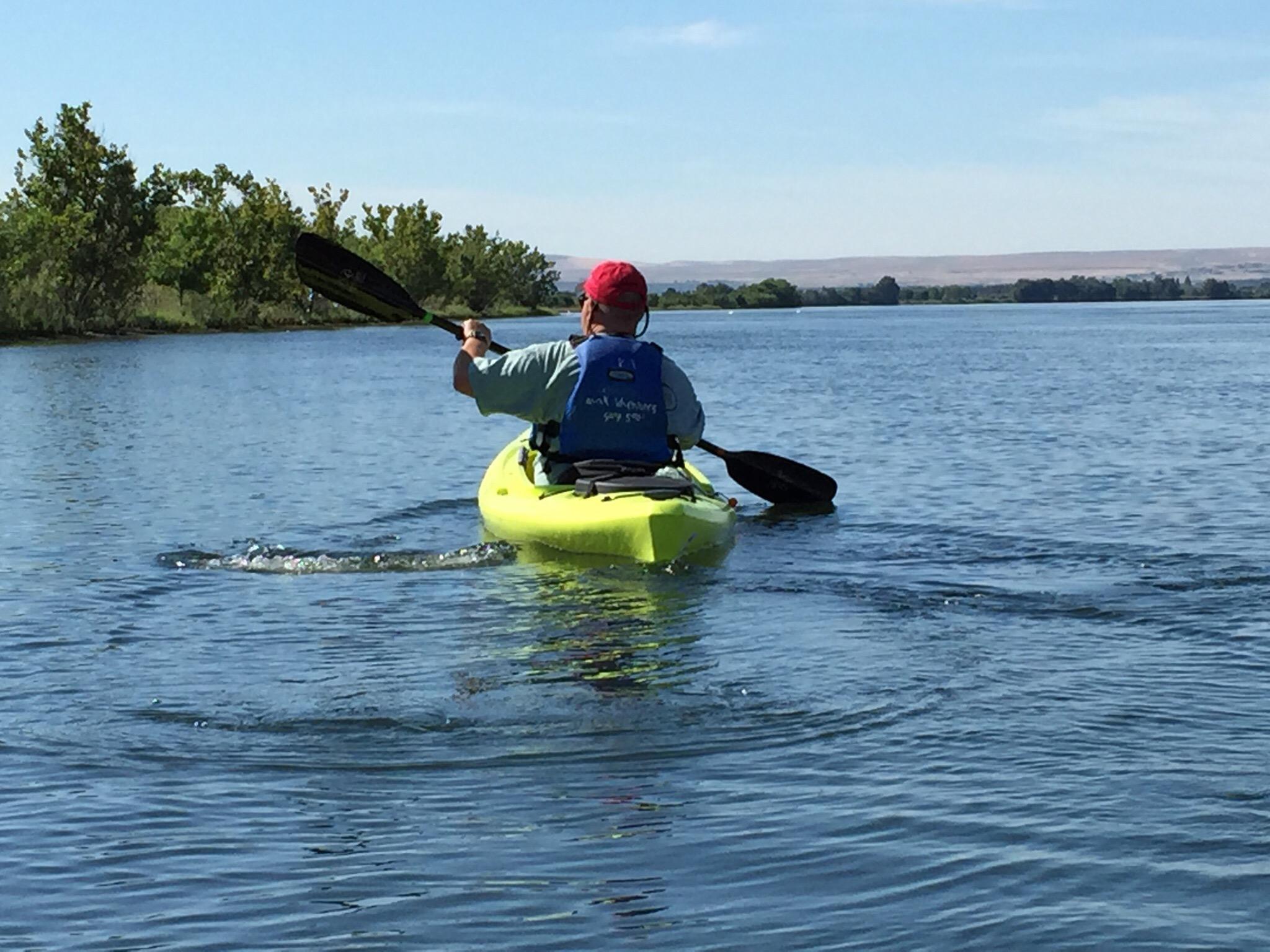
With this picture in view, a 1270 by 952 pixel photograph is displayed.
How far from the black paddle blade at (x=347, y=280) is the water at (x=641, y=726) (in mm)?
1774

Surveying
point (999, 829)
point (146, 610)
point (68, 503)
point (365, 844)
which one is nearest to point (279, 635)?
point (146, 610)

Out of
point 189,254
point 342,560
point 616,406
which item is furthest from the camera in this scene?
point 189,254

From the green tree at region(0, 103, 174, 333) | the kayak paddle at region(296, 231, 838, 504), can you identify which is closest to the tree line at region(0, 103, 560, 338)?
the green tree at region(0, 103, 174, 333)

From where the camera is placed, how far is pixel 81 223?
7100 cm

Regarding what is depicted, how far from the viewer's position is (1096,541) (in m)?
12.8

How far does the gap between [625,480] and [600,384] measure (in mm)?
616

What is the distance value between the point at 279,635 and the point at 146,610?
1.36 metres

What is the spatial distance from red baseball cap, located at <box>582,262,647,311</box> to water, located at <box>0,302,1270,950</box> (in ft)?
5.52

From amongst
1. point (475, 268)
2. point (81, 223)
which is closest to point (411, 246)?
point (475, 268)

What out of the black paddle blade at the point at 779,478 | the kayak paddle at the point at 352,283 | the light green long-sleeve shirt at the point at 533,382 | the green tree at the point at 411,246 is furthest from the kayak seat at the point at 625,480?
the green tree at the point at 411,246

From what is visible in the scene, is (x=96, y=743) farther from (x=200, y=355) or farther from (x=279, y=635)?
(x=200, y=355)

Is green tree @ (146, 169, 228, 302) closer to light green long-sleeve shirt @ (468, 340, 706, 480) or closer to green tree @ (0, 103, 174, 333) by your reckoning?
green tree @ (0, 103, 174, 333)

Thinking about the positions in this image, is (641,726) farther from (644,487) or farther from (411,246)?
(411,246)

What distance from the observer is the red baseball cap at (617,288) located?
1133cm
